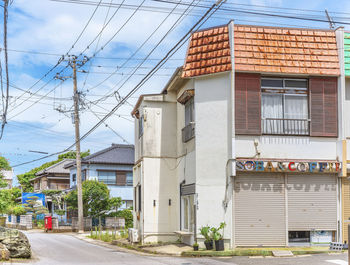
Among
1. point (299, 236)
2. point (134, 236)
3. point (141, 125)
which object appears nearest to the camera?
point (299, 236)

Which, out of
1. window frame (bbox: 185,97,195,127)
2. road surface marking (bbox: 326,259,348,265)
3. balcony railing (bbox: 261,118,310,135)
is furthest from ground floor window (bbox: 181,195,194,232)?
road surface marking (bbox: 326,259,348,265)

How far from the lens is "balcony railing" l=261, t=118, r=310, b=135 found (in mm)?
21016

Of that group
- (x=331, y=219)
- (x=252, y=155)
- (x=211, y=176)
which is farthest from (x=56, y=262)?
(x=331, y=219)

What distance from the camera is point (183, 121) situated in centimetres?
2438

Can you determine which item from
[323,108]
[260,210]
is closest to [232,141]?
[260,210]

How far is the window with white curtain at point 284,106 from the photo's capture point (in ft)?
69.1

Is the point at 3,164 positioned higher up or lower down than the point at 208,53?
lower down

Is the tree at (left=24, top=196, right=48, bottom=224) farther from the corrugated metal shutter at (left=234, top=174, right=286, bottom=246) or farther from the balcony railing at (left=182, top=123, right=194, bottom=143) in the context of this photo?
the corrugated metal shutter at (left=234, top=174, right=286, bottom=246)

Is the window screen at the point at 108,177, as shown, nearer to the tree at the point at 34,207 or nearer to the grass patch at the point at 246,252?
the tree at the point at 34,207

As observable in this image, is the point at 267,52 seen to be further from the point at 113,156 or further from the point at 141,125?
the point at 113,156

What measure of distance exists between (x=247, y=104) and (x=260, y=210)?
4397 millimetres

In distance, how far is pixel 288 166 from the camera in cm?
2023

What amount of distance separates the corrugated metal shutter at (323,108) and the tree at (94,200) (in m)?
25.8

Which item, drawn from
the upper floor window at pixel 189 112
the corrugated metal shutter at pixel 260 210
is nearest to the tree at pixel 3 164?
the upper floor window at pixel 189 112
